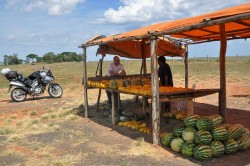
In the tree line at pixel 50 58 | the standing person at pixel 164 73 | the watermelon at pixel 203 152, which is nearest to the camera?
the watermelon at pixel 203 152

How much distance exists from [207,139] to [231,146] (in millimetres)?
463

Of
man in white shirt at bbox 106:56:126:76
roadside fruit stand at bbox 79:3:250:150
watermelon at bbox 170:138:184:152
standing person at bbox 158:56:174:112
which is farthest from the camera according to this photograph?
man in white shirt at bbox 106:56:126:76

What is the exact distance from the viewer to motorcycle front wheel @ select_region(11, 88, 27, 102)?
1443cm

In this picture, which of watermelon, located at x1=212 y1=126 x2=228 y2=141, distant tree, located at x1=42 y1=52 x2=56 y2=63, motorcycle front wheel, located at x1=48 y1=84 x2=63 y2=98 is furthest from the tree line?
watermelon, located at x1=212 y1=126 x2=228 y2=141

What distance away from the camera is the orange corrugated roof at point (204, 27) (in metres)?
5.19

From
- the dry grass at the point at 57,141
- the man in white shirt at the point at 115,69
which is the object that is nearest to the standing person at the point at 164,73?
the dry grass at the point at 57,141

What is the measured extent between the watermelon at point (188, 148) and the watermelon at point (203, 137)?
12 cm

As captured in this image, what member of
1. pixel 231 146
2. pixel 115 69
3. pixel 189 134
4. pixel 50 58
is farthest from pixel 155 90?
pixel 50 58

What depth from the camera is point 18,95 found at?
47.5 ft

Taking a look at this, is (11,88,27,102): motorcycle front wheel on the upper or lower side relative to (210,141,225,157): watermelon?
upper

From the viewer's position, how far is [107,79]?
10.6 m

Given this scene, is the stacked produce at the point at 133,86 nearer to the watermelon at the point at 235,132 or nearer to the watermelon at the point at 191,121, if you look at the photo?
the watermelon at the point at 191,121

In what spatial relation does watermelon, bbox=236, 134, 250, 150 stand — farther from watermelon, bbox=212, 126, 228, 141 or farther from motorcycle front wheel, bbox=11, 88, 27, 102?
motorcycle front wheel, bbox=11, 88, 27, 102

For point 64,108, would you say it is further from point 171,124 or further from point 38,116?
point 171,124
